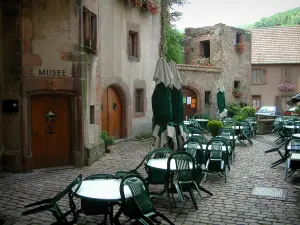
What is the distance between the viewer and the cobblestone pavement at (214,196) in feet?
20.7

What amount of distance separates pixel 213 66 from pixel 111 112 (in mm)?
11298

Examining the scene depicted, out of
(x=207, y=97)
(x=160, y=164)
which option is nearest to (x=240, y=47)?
(x=207, y=97)

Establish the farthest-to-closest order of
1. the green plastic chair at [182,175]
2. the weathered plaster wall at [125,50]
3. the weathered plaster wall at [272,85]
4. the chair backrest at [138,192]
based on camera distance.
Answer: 1. the weathered plaster wall at [272,85]
2. the weathered plaster wall at [125,50]
3. the green plastic chair at [182,175]
4. the chair backrest at [138,192]

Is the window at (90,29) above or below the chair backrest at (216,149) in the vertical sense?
above

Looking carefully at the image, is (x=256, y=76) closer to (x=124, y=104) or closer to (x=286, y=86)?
(x=286, y=86)

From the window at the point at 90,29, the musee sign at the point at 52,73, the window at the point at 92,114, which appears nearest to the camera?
the musee sign at the point at 52,73

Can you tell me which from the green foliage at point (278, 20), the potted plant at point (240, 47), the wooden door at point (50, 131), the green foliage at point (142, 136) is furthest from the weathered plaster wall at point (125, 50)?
the green foliage at point (278, 20)

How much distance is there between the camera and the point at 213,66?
2448cm

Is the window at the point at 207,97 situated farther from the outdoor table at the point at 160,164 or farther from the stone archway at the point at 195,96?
the outdoor table at the point at 160,164

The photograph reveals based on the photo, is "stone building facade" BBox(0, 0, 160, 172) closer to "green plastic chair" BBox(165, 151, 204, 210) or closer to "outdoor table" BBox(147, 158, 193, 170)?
"outdoor table" BBox(147, 158, 193, 170)

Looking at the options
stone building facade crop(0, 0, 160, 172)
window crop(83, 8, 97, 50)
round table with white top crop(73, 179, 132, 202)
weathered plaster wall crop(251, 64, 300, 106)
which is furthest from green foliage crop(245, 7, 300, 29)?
round table with white top crop(73, 179, 132, 202)

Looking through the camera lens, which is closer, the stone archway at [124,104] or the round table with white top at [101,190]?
the round table with white top at [101,190]

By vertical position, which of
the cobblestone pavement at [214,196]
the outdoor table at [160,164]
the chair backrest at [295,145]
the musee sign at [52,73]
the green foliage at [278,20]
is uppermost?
the green foliage at [278,20]

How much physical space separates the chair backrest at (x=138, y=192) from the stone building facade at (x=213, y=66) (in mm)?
16588
